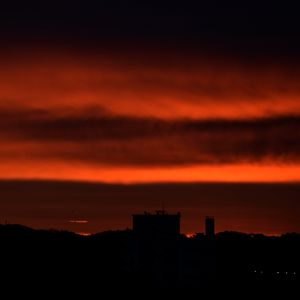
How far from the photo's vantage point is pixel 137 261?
99500 mm

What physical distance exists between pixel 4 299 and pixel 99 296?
10054 mm

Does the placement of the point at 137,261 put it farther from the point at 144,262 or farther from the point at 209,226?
the point at 209,226

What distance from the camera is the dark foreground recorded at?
99625 mm

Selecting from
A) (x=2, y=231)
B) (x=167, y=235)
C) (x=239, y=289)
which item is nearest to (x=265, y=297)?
(x=239, y=289)

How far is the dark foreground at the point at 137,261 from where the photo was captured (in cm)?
9962

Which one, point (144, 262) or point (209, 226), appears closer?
point (144, 262)

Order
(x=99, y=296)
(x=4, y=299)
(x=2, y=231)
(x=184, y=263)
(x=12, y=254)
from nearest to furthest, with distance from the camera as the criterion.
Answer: (x=4, y=299) < (x=99, y=296) < (x=184, y=263) < (x=12, y=254) < (x=2, y=231)

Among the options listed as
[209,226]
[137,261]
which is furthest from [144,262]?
[209,226]

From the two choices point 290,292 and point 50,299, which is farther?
point 290,292

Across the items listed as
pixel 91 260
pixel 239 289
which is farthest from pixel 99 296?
pixel 91 260

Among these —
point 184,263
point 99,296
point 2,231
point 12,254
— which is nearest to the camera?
point 99,296

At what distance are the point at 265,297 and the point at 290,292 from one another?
6629mm

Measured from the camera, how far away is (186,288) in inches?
3920

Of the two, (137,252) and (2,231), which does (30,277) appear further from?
A: (2,231)
